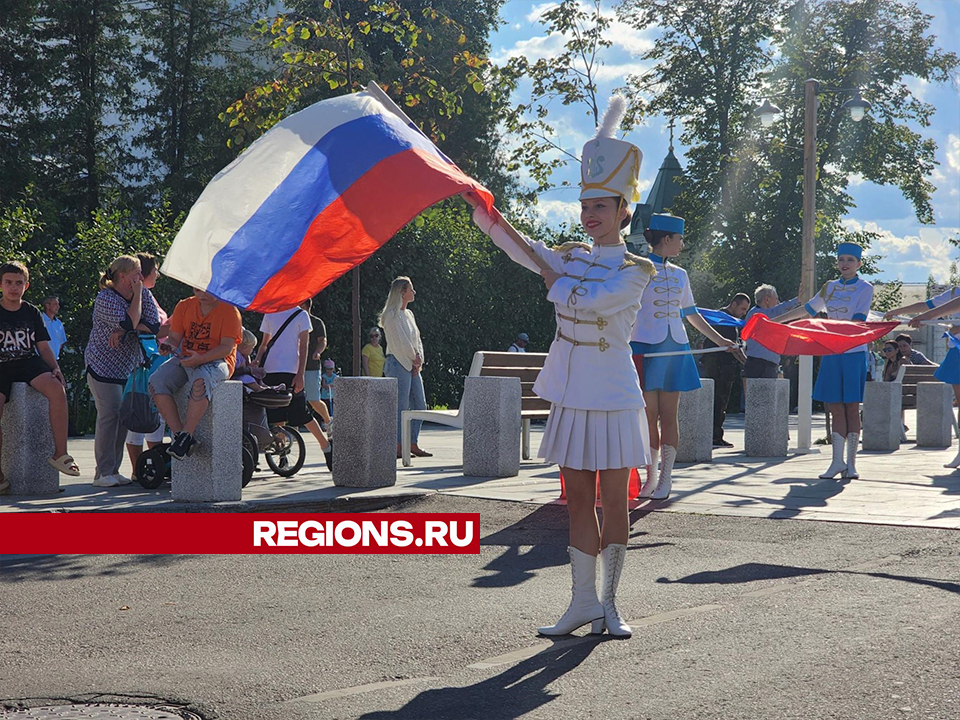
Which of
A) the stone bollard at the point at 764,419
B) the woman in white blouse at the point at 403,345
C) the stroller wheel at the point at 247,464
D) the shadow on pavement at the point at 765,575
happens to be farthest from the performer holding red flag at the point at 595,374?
the stone bollard at the point at 764,419

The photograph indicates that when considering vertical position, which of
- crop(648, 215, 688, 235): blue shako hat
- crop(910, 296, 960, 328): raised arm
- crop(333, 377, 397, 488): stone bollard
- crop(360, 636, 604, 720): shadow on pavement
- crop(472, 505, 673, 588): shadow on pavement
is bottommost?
crop(360, 636, 604, 720): shadow on pavement

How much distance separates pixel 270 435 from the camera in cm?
1176

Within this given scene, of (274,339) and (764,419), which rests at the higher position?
(274,339)

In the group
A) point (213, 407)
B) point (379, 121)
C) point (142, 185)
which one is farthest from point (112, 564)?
point (142, 185)

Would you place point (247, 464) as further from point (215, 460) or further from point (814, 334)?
point (814, 334)

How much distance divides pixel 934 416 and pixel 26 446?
42.3ft

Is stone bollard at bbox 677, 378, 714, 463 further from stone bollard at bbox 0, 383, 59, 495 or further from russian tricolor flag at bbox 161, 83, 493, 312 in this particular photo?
russian tricolor flag at bbox 161, 83, 493, 312

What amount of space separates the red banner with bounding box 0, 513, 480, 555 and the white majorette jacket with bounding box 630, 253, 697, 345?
1.95m

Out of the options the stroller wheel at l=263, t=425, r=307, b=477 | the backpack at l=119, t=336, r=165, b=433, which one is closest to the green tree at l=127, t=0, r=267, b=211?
the stroller wheel at l=263, t=425, r=307, b=477

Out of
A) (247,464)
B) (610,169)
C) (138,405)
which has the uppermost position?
(610,169)

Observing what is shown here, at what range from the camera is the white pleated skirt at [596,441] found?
5.46 m

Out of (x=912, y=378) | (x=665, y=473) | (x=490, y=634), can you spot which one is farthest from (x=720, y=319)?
(x=912, y=378)

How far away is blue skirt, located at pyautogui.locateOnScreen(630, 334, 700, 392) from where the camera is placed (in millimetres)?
9727

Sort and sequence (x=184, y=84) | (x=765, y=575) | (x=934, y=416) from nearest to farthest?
(x=765, y=575)
(x=934, y=416)
(x=184, y=84)
